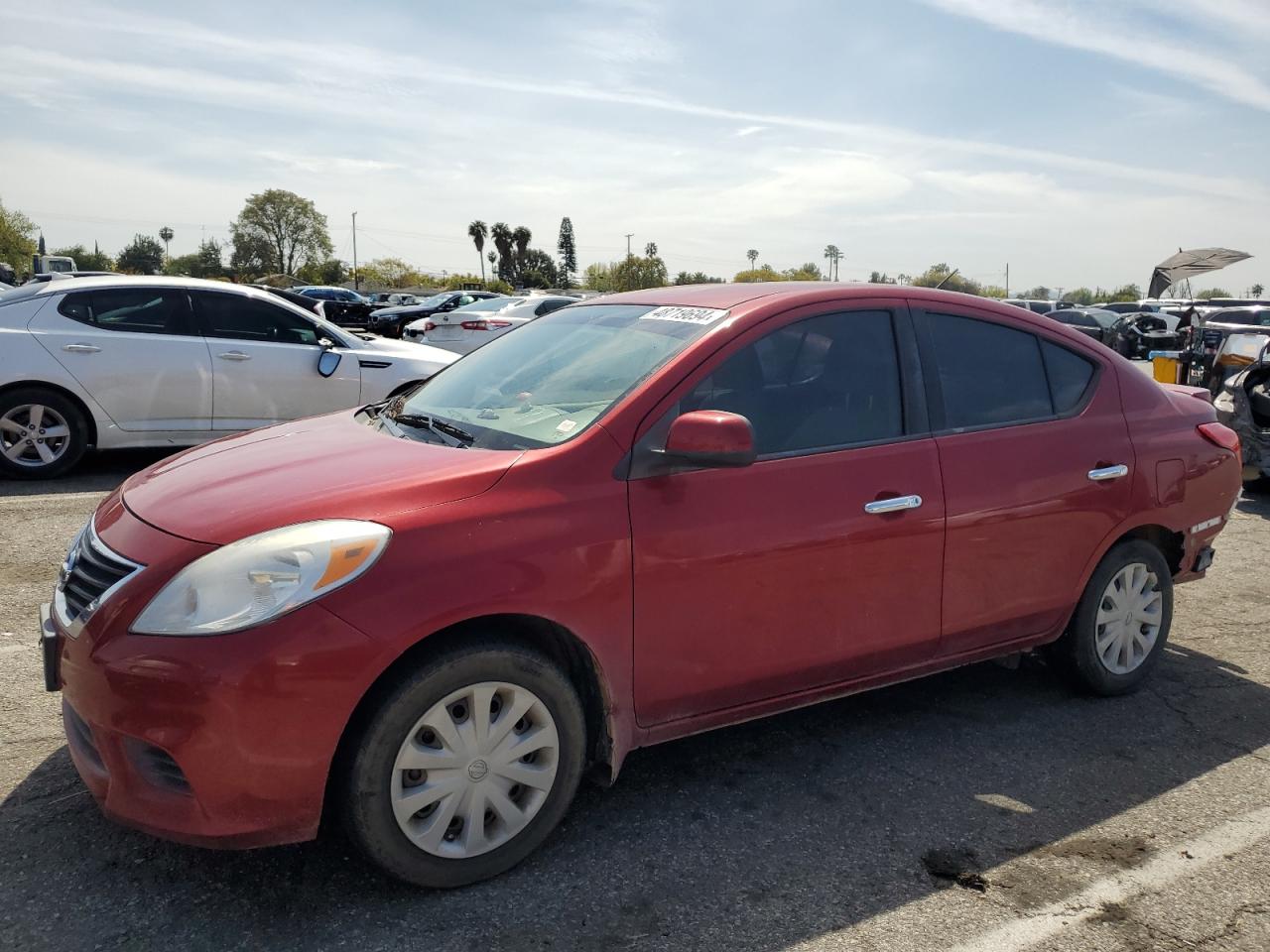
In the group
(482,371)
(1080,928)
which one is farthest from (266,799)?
(1080,928)

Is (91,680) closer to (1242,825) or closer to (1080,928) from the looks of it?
(1080,928)

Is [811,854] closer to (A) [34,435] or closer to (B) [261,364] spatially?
(B) [261,364]

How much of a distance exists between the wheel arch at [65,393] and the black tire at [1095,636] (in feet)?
22.7

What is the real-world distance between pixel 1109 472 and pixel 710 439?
195cm

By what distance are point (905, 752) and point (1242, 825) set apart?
1.05m

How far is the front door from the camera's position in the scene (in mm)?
3045

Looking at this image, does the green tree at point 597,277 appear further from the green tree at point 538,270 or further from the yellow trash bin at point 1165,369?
the yellow trash bin at point 1165,369

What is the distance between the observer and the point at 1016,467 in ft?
12.3

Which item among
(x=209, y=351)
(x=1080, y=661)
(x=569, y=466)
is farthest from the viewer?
(x=209, y=351)

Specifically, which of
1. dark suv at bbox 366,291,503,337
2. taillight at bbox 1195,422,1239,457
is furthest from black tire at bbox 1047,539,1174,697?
dark suv at bbox 366,291,503,337

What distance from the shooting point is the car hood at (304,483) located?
271cm

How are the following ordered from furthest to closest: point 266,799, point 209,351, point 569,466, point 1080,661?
point 209,351
point 1080,661
point 569,466
point 266,799

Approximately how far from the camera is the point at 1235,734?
157 inches

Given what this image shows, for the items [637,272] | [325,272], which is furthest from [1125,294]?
[325,272]
